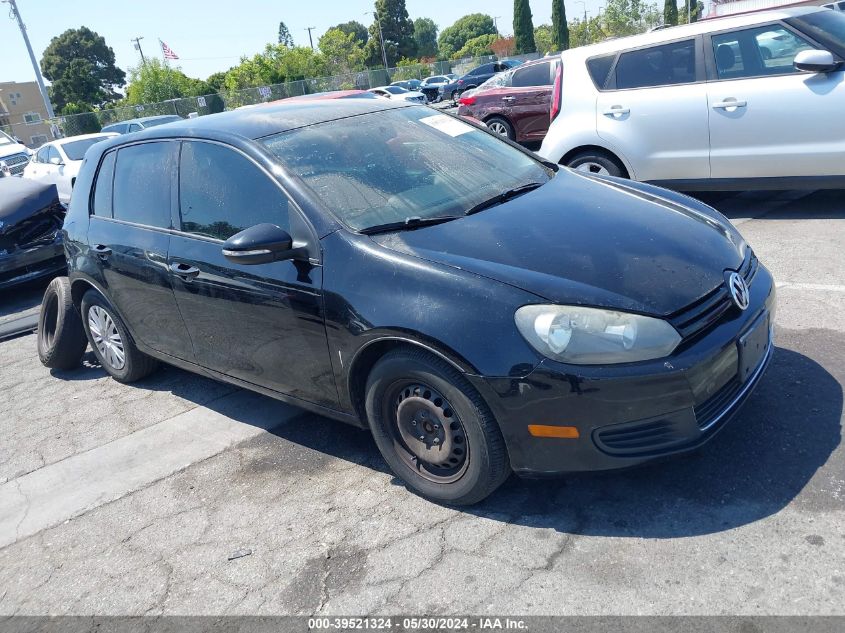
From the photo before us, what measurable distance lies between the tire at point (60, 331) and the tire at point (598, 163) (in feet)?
15.2

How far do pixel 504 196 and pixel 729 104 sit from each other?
3.67 metres

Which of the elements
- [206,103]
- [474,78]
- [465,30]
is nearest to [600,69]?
[474,78]

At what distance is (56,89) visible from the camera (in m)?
86.4

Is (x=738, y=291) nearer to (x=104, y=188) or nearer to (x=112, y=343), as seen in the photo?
(x=104, y=188)

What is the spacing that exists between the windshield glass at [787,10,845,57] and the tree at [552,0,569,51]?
64791mm

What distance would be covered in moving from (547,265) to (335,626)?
1.56 m

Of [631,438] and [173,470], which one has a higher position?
[631,438]

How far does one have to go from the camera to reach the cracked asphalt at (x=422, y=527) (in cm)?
253

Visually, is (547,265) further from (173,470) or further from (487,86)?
(487,86)

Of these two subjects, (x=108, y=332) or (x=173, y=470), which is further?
(x=108, y=332)

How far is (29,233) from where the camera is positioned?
7.84 m

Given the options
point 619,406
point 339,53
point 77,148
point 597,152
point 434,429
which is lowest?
point 434,429

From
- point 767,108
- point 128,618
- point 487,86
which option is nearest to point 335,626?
point 128,618

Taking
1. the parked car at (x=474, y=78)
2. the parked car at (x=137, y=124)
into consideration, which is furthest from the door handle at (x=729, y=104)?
the parked car at (x=474, y=78)
